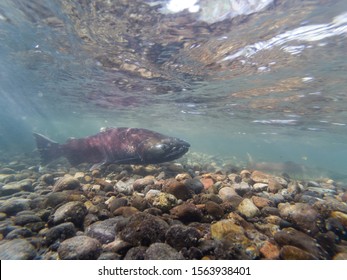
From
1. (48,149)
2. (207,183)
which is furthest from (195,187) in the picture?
(48,149)

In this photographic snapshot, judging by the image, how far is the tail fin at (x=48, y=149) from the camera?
Answer: 12.9 m

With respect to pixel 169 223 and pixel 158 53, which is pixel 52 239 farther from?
pixel 158 53

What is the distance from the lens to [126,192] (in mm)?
5809

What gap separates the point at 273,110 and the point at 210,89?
860cm

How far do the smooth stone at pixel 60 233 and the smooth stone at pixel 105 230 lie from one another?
0.26 meters

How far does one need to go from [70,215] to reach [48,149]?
10.8m

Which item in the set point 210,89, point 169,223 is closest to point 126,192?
point 169,223

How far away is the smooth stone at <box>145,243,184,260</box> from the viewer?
2.92 m

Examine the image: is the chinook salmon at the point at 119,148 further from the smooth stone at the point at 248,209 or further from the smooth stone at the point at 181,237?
the smooth stone at the point at 181,237

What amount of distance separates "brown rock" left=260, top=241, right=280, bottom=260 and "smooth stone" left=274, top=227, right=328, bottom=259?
0.19m

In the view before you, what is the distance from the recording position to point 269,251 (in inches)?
126

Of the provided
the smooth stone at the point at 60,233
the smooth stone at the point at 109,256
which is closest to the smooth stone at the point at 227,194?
the smooth stone at the point at 109,256

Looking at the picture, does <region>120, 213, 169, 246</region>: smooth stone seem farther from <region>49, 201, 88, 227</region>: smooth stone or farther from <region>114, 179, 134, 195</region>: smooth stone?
<region>114, 179, 134, 195</region>: smooth stone

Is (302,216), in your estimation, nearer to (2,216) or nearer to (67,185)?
(67,185)
